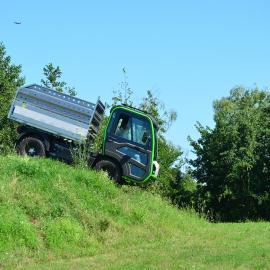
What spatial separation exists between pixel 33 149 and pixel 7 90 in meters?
17.2

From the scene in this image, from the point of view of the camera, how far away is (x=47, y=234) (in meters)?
13.1

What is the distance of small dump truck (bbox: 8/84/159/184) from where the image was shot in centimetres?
1878

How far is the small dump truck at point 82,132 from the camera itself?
1878 centimetres

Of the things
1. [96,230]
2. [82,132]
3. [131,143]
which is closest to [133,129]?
[131,143]

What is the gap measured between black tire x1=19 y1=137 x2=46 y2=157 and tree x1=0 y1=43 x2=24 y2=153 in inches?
491

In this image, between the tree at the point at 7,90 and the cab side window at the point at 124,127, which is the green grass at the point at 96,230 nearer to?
the cab side window at the point at 124,127

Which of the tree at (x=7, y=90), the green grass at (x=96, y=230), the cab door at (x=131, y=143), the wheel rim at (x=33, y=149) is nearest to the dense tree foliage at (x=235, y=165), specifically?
Answer: the tree at (x=7, y=90)

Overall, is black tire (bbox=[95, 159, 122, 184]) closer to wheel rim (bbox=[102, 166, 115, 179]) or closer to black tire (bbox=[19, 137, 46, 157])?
wheel rim (bbox=[102, 166, 115, 179])

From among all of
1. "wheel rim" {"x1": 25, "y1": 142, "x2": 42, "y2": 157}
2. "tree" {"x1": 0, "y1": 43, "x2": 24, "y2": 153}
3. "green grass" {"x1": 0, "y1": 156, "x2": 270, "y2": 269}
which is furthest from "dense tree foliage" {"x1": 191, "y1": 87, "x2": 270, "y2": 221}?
"green grass" {"x1": 0, "y1": 156, "x2": 270, "y2": 269}

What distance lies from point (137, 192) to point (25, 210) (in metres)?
5.33

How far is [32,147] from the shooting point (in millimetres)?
19375

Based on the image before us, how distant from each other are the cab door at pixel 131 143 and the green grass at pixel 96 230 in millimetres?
761

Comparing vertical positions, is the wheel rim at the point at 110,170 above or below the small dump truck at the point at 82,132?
below

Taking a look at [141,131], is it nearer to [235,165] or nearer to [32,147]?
[32,147]
